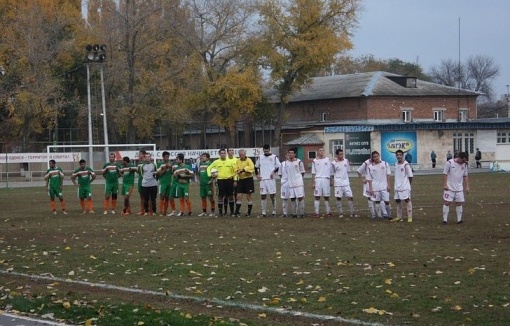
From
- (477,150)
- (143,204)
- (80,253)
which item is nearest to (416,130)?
(477,150)

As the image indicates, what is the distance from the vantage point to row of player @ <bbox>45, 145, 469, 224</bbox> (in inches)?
963

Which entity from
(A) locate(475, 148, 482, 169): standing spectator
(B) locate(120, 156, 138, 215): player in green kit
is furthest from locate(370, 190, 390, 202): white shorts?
(A) locate(475, 148, 482, 169): standing spectator

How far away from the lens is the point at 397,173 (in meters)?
24.6

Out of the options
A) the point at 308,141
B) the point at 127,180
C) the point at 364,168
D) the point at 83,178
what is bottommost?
the point at 127,180

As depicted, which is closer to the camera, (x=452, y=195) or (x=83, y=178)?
(x=452, y=195)

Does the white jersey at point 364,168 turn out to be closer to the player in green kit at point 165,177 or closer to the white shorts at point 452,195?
the white shorts at point 452,195

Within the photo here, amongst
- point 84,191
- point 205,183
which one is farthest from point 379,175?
point 84,191

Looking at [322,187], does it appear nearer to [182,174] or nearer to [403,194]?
[403,194]

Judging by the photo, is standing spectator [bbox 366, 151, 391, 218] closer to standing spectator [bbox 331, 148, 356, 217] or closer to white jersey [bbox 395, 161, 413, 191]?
white jersey [bbox 395, 161, 413, 191]

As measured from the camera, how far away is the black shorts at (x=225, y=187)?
1089 inches

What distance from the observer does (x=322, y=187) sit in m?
26.8

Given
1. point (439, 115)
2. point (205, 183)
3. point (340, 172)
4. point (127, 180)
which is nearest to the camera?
point (340, 172)

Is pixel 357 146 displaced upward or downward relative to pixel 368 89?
downward

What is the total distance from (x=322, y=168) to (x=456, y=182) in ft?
16.0
